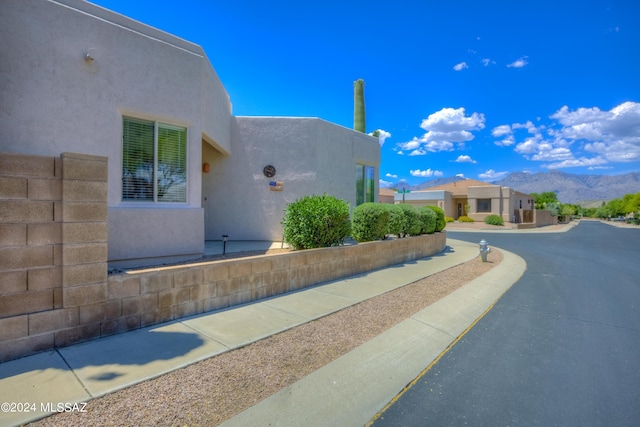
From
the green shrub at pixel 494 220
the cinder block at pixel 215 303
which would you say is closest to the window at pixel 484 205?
the green shrub at pixel 494 220

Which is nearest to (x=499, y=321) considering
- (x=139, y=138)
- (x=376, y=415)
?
(x=376, y=415)

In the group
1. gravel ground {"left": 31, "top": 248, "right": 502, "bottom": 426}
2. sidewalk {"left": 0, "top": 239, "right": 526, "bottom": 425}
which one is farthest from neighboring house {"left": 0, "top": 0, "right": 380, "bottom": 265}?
gravel ground {"left": 31, "top": 248, "right": 502, "bottom": 426}

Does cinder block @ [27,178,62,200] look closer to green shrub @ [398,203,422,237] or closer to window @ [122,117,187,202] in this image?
window @ [122,117,187,202]

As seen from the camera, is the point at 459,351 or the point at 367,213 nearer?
the point at 459,351

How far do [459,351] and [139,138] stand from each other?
24.0ft

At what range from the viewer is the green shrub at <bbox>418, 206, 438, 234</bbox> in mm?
12258

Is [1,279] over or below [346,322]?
over

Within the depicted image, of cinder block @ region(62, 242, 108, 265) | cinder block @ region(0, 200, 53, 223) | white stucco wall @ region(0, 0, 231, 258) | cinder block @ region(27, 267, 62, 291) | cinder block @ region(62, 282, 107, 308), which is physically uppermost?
white stucco wall @ region(0, 0, 231, 258)

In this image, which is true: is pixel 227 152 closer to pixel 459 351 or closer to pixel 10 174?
pixel 10 174

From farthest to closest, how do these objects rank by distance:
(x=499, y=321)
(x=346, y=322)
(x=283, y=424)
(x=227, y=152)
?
(x=227, y=152)
(x=499, y=321)
(x=346, y=322)
(x=283, y=424)

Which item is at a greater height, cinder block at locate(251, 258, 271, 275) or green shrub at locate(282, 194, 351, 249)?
green shrub at locate(282, 194, 351, 249)

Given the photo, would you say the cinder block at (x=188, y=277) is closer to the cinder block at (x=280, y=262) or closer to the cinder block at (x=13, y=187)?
the cinder block at (x=280, y=262)

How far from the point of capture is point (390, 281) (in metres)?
7.84

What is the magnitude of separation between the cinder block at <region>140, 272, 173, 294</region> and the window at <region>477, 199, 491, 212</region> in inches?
1669
